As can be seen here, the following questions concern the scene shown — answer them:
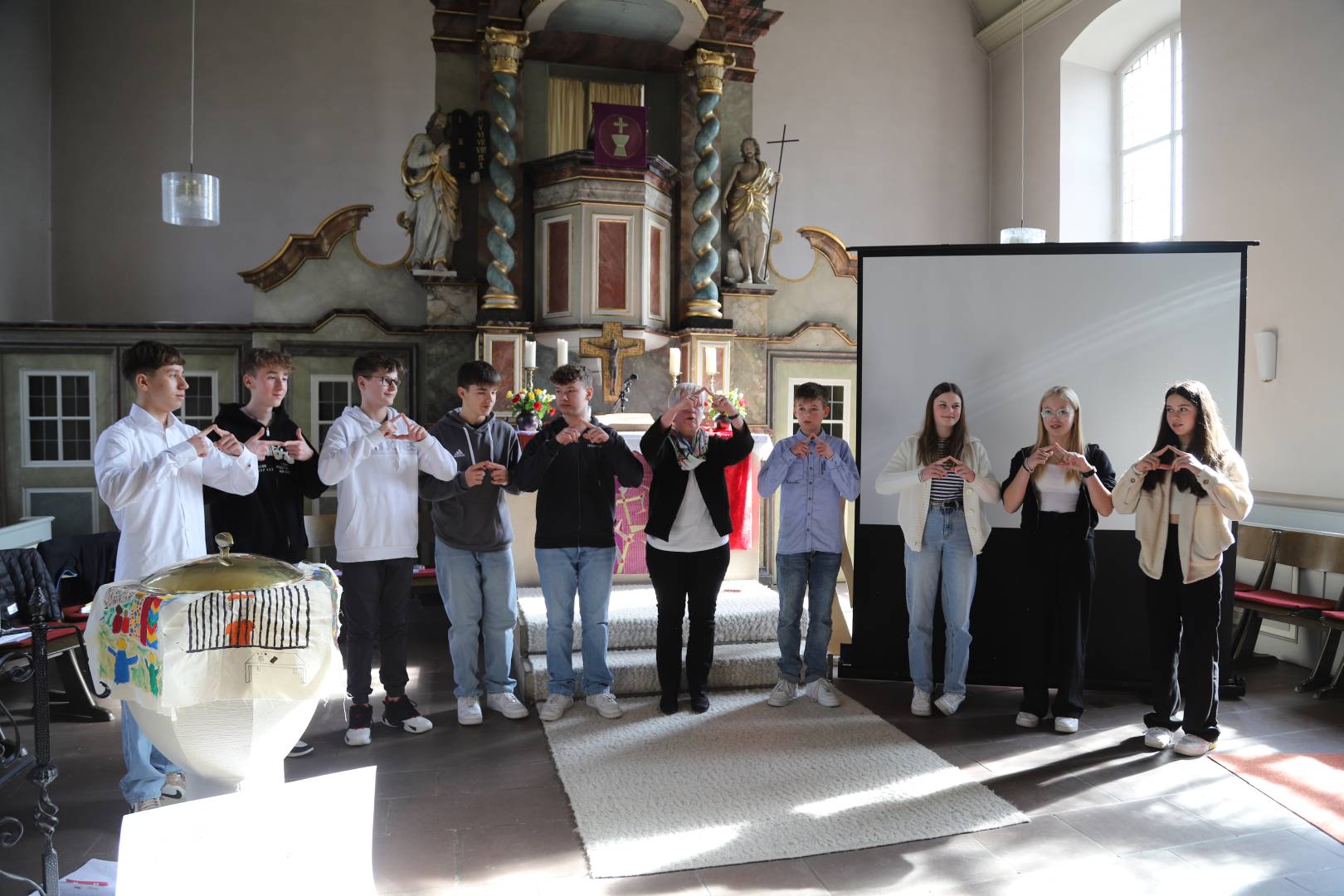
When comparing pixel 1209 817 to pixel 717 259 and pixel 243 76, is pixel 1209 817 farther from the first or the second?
pixel 243 76

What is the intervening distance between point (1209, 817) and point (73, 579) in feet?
18.4

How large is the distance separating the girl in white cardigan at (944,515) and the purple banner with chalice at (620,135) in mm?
3909

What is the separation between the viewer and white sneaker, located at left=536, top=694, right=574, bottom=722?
404 cm

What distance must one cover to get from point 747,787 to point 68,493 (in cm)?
702

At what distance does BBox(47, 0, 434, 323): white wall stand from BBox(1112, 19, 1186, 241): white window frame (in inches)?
286

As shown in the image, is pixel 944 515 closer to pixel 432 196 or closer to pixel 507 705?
pixel 507 705

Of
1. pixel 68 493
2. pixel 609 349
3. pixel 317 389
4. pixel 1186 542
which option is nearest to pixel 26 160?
pixel 68 493

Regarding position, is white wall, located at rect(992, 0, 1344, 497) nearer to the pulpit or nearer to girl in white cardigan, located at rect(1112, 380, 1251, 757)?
girl in white cardigan, located at rect(1112, 380, 1251, 757)

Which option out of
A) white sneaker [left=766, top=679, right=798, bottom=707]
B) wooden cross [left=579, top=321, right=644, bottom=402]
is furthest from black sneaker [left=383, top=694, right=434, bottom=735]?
wooden cross [left=579, top=321, right=644, bottom=402]

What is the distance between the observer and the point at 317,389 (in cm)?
783

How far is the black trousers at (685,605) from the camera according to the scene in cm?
410

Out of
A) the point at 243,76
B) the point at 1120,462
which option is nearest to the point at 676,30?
the point at 243,76

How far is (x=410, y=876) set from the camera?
8.90ft

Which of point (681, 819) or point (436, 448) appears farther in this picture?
point (436, 448)
